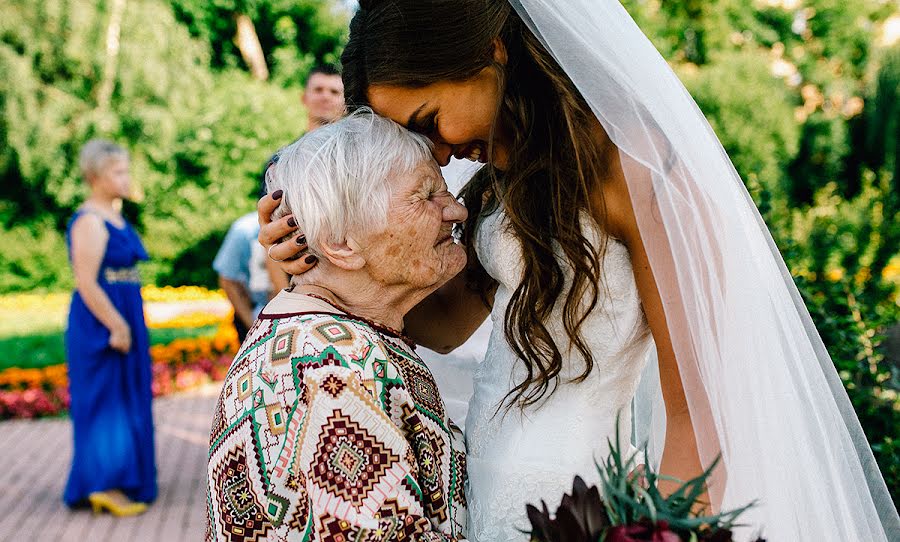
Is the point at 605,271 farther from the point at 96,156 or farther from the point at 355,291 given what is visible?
the point at 96,156

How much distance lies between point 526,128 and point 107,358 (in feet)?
16.0

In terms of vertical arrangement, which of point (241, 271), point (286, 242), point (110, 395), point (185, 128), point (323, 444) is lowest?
point (110, 395)

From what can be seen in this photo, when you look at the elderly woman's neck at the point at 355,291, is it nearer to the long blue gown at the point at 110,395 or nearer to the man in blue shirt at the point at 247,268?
the man in blue shirt at the point at 247,268

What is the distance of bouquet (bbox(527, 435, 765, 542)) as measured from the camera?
117cm

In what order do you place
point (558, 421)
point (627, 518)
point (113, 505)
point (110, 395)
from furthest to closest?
point (110, 395)
point (113, 505)
point (558, 421)
point (627, 518)

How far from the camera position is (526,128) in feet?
6.27

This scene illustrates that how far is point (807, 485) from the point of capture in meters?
1.71

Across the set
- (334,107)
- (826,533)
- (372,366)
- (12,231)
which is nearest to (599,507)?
(372,366)

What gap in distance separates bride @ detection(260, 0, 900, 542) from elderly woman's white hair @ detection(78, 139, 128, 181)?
4302mm

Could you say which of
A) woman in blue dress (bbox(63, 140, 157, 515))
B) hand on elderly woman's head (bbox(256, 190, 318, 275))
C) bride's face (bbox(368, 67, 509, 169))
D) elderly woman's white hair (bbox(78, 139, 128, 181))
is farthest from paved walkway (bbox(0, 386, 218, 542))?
bride's face (bbox(368, 67, 509, 169))

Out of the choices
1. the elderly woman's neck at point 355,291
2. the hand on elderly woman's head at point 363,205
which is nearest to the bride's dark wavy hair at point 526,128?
the hand on elderly woman's head at point 363,205

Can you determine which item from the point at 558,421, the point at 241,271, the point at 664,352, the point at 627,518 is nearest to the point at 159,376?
the point at 241,271

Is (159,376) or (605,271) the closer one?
(605,271)

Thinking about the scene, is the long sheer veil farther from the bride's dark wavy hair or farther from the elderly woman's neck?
the elderly woman's neck
